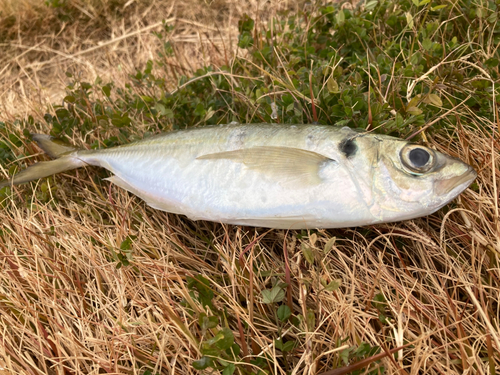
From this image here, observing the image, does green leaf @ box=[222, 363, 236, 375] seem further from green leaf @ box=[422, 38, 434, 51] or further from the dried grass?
green leaf @ box=[422, 38, 434, 51]

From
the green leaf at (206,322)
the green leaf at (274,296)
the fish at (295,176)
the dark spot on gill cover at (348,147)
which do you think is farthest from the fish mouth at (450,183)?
the green leaf at (206,322)

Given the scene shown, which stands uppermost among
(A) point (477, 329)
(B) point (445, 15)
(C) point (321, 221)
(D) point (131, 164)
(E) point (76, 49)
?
(E) point (76, 49)

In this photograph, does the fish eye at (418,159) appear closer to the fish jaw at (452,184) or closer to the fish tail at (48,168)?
the fish jaw at (452,184)

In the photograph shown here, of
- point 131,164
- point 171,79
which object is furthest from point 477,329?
point 171,79

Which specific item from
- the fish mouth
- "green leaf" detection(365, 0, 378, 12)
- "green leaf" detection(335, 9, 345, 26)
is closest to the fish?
the fish mouth

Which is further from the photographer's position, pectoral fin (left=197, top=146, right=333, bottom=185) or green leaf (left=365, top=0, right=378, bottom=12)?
green leaf (left=365, top=0, right=378, bottom=12)

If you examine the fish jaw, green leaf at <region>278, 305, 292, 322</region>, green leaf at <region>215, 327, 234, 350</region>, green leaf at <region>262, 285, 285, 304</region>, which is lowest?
green leaf at <region>278, 305, 292, 322</region>

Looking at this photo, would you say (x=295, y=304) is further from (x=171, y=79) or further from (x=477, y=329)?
(x=171, y=79)

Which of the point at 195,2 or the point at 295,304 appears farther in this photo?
the point at 195,2
